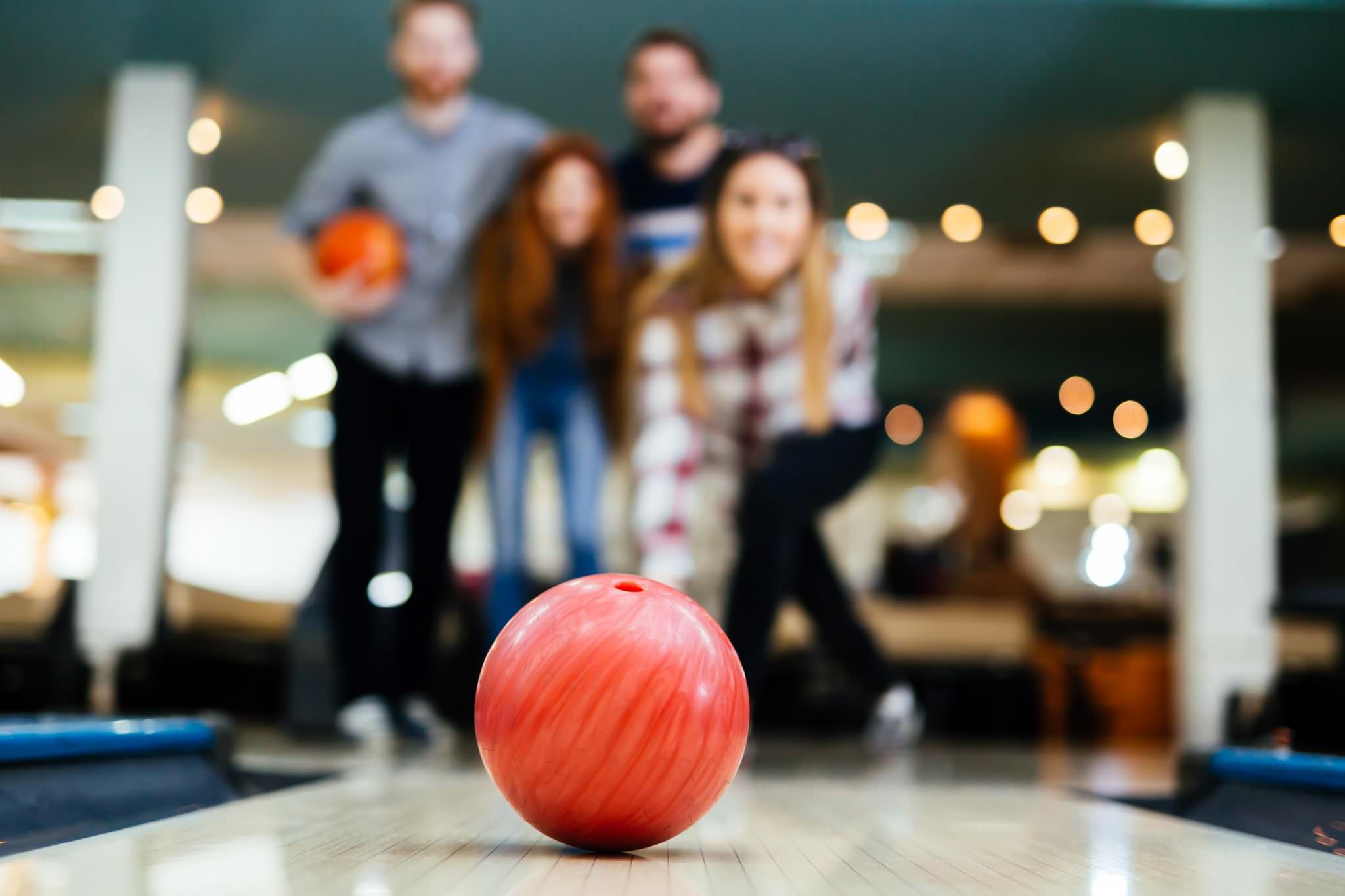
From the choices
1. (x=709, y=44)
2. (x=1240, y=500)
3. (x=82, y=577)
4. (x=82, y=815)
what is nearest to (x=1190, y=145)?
(x=1240, y=500)

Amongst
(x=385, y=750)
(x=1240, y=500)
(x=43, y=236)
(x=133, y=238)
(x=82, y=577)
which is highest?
(x=43, y=236)

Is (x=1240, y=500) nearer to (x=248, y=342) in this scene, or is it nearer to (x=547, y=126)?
(x=547, y=126)

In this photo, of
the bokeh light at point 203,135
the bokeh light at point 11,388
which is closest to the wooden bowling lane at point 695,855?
the bokeh light at point 203,135

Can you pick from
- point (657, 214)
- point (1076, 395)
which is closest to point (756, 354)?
point (657, 214)

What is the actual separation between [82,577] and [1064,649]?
5.02 metres

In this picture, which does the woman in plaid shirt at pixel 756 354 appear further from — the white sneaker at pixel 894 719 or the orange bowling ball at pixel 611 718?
the orange bowling ball at pixel 611 718

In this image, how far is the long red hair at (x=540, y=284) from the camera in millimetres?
4395

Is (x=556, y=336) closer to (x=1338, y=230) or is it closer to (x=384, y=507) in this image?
(x=384, y=507)

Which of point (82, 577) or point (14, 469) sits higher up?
point (14, 469)

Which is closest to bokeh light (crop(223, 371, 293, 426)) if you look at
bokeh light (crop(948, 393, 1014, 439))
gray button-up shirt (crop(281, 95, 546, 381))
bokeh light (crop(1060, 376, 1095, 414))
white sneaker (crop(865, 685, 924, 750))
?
bokeh light (crop(948, 393, 1014, 439))

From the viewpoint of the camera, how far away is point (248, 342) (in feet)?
39.8

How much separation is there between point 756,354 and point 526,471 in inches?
36.3

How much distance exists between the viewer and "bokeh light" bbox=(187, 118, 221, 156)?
6.14 meters

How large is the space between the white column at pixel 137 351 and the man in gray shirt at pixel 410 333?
145cm
